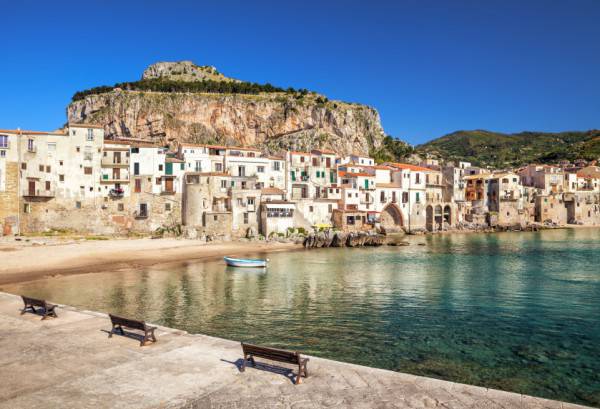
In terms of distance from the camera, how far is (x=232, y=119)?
137625mm

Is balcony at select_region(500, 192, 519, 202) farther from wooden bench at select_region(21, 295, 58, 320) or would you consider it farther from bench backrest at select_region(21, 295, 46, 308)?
bench backrest at select_region(21, 295, 46, 308)

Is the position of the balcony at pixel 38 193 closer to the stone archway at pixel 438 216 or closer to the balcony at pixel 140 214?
the balcony at pixel 140 214

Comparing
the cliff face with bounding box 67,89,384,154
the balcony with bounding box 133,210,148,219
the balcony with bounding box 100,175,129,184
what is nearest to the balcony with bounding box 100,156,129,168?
the balcony with bounding box 100,175,129,184

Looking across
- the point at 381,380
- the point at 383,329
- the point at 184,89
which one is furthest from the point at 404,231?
the point at 184,89

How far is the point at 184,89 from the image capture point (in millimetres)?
141250

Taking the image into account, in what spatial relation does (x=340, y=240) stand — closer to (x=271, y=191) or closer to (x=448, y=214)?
(x=271, y=191)

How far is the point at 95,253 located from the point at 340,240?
33754mm

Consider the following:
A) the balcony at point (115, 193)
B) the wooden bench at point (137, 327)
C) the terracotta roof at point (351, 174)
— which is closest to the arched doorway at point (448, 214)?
the terracotta roof at point (351, 174)

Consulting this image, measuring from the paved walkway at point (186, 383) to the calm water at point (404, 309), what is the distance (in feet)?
14.4

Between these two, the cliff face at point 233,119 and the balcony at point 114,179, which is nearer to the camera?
the balcony at point 114,179

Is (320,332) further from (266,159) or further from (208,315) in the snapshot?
(266,159)

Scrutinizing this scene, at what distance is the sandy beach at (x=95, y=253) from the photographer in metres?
38.6

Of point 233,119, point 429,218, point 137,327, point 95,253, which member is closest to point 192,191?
point 95,253

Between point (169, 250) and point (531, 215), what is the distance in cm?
9109
